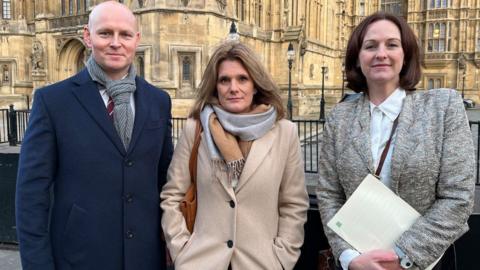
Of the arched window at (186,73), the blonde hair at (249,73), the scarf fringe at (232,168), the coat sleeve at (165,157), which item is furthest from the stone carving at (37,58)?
the scarf fringe at (232,168)

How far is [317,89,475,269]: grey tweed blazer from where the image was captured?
2.15m

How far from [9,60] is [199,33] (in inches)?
620

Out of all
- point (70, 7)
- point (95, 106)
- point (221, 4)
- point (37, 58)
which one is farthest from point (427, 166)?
point (37, 58)

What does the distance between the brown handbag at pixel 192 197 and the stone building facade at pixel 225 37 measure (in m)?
1.55

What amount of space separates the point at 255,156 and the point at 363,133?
2.05 feet

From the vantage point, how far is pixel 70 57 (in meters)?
24.9

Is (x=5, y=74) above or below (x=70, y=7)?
below

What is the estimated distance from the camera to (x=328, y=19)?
131 feet

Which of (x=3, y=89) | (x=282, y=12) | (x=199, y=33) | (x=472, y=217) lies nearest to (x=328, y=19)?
(x=282, y=12)

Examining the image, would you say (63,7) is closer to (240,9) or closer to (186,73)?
(240,9)

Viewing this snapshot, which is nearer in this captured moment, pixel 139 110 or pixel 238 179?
pixel 238 179

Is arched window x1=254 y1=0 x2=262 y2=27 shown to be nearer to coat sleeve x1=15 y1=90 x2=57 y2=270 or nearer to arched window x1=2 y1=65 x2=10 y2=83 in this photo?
arched window x1=2 y1=65 x2=10 y2=83

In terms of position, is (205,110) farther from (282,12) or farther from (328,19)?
(328,19)

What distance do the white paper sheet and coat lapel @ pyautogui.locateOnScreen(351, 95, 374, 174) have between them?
0.11 metres
